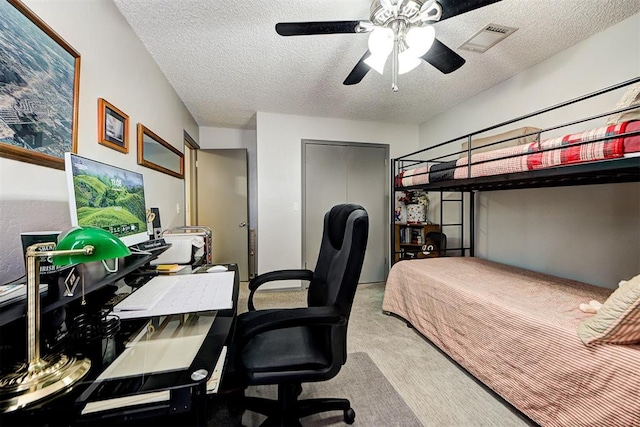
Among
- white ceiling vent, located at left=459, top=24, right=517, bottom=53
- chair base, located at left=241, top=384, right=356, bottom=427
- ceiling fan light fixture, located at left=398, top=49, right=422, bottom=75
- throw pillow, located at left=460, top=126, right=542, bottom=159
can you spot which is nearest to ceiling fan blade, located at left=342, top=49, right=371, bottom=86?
ceiling fan light fixture, located at left=398, top=49, right=422, bottom=75

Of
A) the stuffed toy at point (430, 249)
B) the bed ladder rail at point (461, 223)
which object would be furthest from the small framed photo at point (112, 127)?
the bed ladder rail at point (461, 223)

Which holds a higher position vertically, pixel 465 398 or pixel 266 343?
pixel 266 343

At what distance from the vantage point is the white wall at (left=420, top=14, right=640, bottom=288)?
180 cm

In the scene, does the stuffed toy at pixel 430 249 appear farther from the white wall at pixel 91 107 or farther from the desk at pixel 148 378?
the white wall at pixel 91 107

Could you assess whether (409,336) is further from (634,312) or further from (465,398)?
(634,312)

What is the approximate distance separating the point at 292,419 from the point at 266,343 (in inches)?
14.6

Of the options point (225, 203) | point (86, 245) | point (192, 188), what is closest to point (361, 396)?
point (86, 245)

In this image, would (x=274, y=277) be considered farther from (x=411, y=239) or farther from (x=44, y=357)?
(x=411, y=239)

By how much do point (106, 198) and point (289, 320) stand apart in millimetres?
897

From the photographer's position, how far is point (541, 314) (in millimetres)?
1362

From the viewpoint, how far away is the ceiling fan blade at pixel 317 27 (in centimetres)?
134

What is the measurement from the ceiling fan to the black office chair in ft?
3.23

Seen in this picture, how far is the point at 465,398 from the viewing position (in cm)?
149

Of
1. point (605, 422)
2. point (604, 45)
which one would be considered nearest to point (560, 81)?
point (604, 45)
